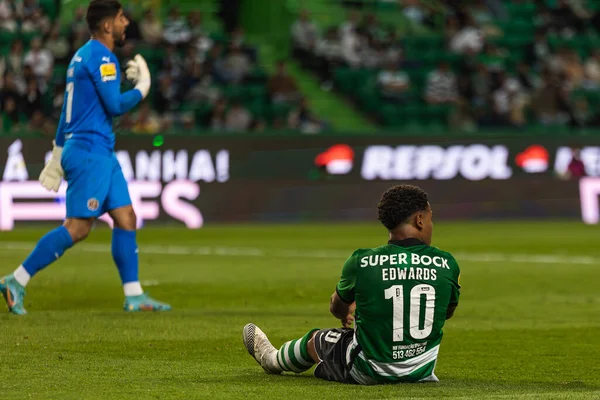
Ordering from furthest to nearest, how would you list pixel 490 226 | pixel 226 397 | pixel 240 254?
pixel 490 226 → pixel 240 254 → pixel 226 397

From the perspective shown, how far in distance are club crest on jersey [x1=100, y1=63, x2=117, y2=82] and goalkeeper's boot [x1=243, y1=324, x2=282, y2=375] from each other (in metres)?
3.17

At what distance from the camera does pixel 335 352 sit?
6438mm

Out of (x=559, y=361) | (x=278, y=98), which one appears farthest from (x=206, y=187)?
(x=559, y=361)

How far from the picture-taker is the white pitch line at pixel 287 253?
608 inches

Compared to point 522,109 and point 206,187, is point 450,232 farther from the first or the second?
point 522,109

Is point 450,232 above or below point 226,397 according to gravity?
below

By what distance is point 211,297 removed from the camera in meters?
11.2

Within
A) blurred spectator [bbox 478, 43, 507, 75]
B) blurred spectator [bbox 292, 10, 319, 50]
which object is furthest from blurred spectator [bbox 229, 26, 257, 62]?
blurred spectator [bbox 478, 43, 507, 75]

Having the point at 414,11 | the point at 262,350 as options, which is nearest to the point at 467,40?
the point at 414,11

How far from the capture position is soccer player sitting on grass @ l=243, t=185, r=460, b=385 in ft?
20.2

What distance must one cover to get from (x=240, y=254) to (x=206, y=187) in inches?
210

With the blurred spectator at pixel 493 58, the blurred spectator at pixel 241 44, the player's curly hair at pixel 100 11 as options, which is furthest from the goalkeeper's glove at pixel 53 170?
the blurred spectator at pixel 493 58

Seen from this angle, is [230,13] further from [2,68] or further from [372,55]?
[2,68]

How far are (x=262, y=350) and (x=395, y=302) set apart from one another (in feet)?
3.31
